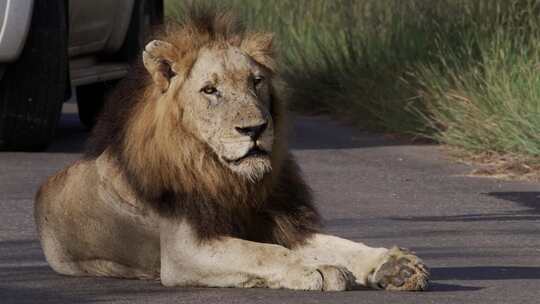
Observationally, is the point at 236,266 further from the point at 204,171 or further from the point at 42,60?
the point at 42,60

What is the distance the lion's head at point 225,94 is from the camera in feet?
22.4

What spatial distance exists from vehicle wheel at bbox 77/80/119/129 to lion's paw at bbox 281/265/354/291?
24.9 feet

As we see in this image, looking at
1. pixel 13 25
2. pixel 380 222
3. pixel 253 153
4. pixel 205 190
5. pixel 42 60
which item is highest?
pixel 253 153

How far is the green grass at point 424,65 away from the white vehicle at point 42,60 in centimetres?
86

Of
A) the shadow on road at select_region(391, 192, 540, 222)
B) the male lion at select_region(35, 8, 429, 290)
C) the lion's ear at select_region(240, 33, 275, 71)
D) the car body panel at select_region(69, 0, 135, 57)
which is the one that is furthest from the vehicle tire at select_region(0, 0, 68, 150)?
the lion's ear at select_region(240, 33, 275, 71)

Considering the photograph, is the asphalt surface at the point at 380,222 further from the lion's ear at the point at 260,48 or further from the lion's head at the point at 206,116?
the lion's ear at the point at 260,48

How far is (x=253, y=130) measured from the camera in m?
6.82

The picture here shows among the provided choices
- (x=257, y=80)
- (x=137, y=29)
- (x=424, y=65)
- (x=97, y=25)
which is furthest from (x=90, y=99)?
(x=257, y=80)

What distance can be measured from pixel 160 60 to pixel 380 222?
8.34ft

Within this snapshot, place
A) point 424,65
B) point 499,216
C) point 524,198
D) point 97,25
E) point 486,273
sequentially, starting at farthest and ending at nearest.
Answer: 1. point 424,65
2. point 97,25
3. point 524,198
4. point 499,216
5. point 486,273

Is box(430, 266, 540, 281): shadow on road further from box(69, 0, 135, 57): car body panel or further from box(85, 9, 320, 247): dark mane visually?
box(69, 0, 135, 57): car body panel

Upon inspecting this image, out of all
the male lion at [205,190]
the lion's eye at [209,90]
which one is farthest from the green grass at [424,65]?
the lion's eye at [209,90]

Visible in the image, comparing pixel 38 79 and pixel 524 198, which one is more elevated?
pixel 524 198

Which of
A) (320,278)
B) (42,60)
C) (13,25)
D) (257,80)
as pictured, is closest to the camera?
(320,278)
